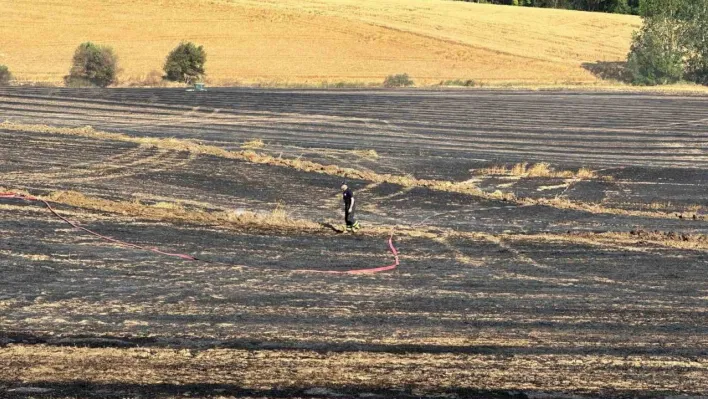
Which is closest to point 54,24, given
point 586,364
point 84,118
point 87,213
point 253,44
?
point 253,44

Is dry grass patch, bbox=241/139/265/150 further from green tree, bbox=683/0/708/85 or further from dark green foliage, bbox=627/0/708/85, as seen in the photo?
green tree, bbox=683/0/708/85

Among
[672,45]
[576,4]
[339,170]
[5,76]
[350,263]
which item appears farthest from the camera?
[576,4]

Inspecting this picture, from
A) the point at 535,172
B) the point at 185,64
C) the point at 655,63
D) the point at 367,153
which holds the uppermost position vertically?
the point at 655,63

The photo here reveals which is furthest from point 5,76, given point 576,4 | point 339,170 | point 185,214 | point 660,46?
point 576,4

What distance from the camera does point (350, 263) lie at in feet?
67.1

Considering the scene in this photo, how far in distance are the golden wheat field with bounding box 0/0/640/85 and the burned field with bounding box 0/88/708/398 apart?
35458 mm

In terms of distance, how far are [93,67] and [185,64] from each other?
21.0 feet

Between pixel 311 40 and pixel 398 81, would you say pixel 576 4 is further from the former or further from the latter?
pixel 398 81

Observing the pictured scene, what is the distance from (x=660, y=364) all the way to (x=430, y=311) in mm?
4028

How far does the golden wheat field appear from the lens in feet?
260

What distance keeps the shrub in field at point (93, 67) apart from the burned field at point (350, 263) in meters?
26.5

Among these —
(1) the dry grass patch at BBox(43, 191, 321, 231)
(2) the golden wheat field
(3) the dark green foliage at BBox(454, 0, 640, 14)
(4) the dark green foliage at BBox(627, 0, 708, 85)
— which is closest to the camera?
(1) the dry grass patch at BBox(43, 191, 321, 231)

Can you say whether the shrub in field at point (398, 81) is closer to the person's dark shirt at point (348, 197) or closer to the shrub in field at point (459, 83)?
the shrub in field at point (459, 83)

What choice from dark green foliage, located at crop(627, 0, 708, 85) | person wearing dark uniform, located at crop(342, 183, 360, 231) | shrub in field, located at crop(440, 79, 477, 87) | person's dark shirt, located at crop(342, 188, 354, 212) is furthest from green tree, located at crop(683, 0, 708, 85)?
person's dark shirt, located at crop(342, 188, 354, 212)
